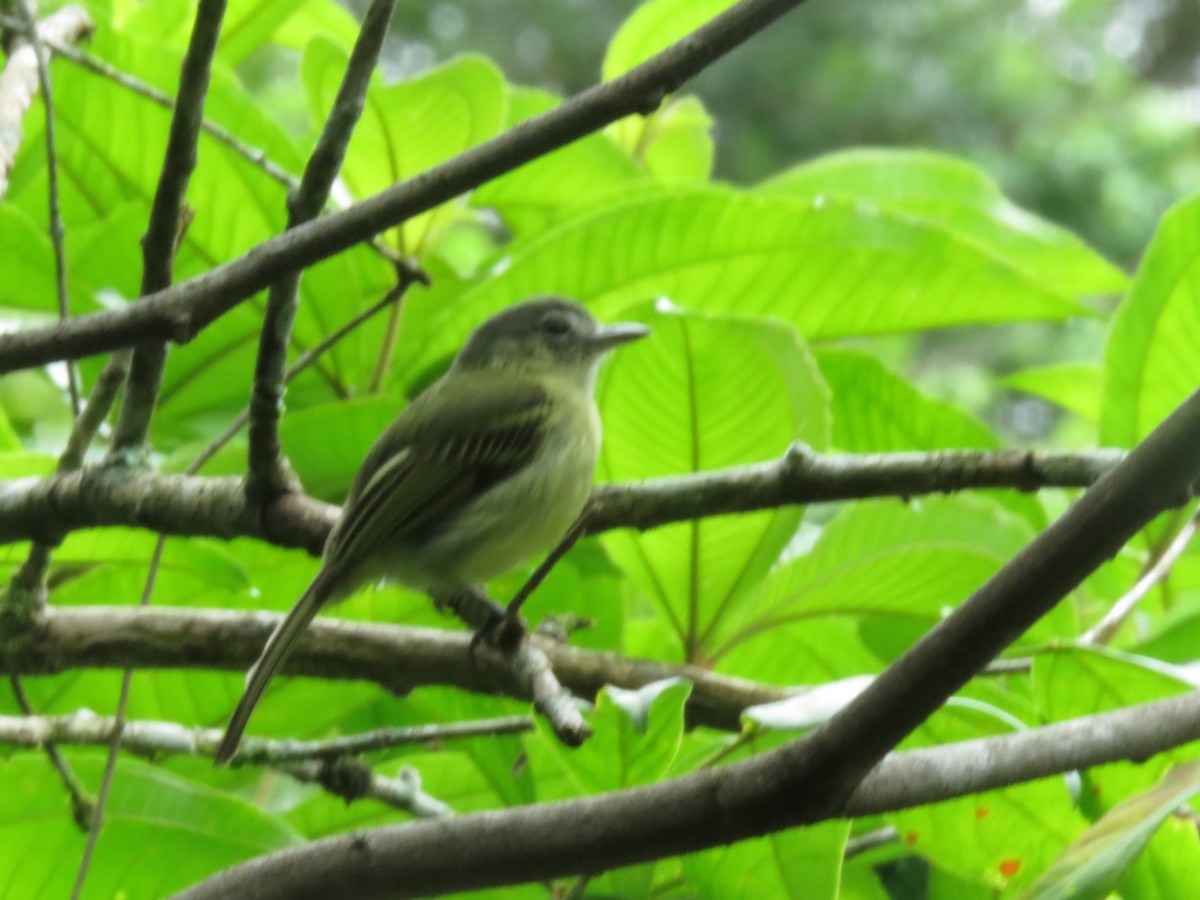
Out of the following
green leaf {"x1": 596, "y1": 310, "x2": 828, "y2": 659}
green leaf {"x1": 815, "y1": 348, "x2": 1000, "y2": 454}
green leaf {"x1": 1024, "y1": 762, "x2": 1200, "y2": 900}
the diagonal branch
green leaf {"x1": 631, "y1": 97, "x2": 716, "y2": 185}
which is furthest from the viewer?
green leaf {"x1": 631, "y1": 97, "x2": 716, "y2": 185}

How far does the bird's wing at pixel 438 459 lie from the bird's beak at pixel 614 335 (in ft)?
0.53

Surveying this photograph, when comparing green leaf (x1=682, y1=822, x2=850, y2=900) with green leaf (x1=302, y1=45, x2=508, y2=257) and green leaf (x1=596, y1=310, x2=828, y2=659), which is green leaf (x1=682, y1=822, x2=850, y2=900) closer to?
green leaf (x1=596, y1=310, x2=828, y2=659)

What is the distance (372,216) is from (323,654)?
0.82m

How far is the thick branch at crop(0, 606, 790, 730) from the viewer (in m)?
2.01

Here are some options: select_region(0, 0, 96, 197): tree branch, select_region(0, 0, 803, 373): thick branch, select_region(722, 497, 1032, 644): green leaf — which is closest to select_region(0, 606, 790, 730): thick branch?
select_region(722, 497, 1032, 644): green leaf

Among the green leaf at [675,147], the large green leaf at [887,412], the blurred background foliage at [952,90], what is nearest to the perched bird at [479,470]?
the large green leaf at [887,412]

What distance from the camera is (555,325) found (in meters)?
3.11

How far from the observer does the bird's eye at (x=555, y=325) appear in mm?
3049

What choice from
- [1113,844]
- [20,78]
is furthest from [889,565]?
[20,78]

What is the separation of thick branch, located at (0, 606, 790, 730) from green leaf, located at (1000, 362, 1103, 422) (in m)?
1.13

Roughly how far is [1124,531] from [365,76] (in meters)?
1.00

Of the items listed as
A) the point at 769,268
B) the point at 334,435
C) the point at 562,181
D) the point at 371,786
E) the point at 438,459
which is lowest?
the point at 371,786

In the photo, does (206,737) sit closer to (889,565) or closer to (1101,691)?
(889,565)

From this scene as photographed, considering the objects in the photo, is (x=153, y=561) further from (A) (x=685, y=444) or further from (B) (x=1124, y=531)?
(B) (x=1124, y=531)
